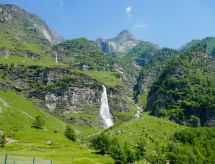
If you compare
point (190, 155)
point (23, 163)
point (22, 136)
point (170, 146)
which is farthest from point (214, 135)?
point (23, 163)

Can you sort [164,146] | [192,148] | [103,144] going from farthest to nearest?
[164,146] < [103,144] < [192,148]

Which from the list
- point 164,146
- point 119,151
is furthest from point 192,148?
point 119,151

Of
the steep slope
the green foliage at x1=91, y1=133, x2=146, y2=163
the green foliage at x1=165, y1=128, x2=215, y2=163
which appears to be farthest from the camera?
the steep slope

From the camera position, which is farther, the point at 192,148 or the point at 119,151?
the point at 192,148

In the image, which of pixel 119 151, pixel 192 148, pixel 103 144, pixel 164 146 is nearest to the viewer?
pixel 119 151

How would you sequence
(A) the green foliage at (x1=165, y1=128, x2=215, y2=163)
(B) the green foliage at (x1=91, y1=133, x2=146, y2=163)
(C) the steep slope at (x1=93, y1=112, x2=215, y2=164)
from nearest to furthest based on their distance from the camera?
1. (A) the green foliage at (x1=165, y1=128, x2=215, y2=163)
2. (B) the green foliage at (x1=91, y1=133, x2=146, y2=163)
3. (C) the steep slope at (x1=93, y1=112, x2=215, y2=164)

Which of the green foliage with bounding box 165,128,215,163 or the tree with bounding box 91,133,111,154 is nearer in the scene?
the green foliage with bounding box 165,128,215,163

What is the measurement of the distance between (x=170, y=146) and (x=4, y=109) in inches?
6597

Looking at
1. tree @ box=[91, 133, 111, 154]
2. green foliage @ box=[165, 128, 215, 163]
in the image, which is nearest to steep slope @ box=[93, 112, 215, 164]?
green foliage @ box=[165, 128, 215, 163]

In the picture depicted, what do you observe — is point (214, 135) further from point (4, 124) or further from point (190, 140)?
point (4, 124)

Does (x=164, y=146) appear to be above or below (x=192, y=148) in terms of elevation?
below

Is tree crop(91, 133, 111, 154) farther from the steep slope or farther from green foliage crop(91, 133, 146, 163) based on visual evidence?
the steep slope

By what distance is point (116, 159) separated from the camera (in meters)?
106

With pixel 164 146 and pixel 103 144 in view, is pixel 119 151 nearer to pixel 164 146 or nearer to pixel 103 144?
pixel 103 144
